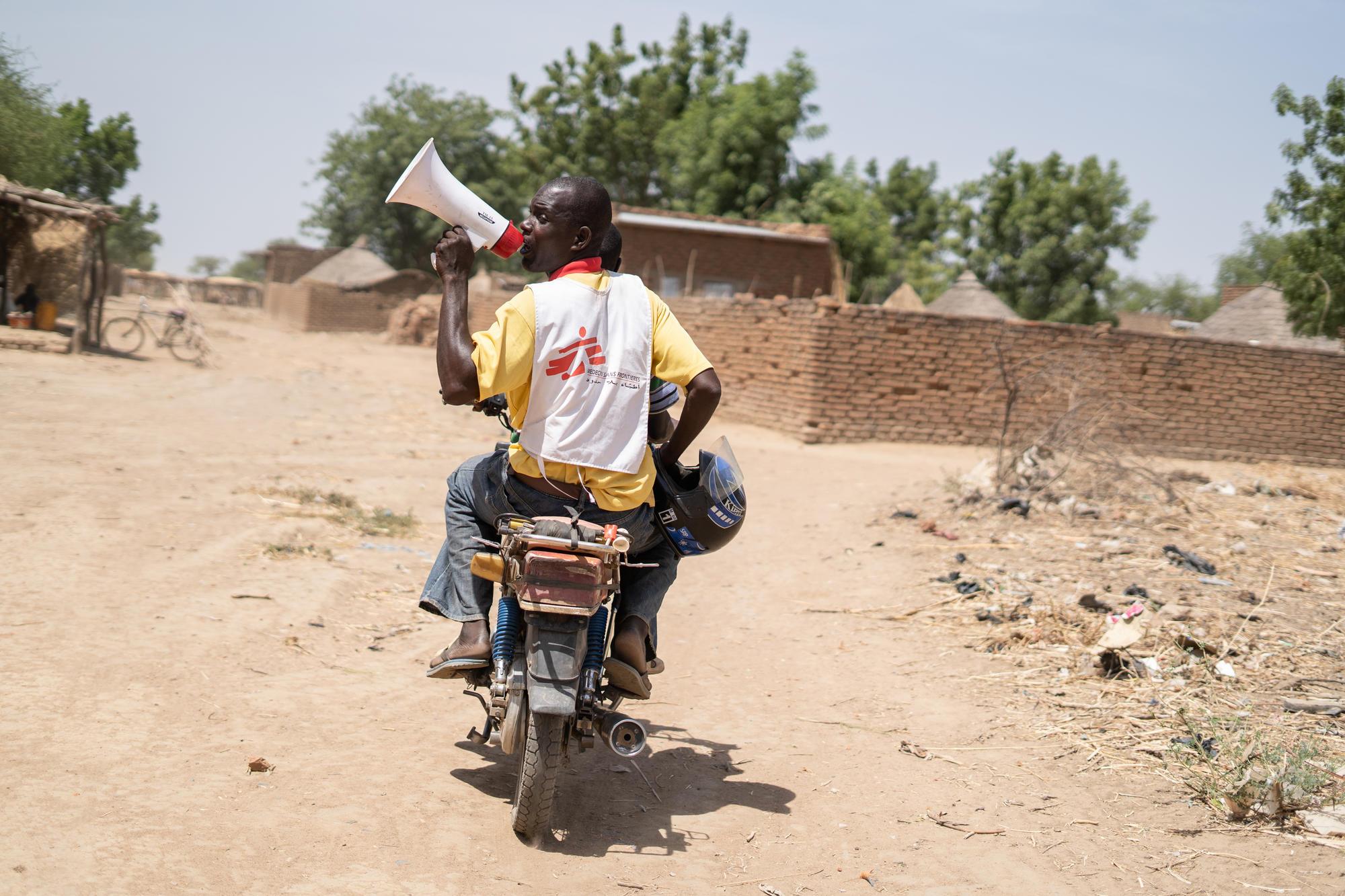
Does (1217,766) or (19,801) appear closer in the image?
(19,801)

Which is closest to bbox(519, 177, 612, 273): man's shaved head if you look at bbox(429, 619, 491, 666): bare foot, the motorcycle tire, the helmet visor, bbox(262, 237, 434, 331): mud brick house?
the helmet visor

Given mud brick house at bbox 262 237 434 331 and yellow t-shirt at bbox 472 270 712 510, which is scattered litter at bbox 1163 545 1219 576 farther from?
mud brick house at bbox 262 237 434 331

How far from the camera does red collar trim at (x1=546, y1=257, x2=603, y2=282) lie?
10.8 ft

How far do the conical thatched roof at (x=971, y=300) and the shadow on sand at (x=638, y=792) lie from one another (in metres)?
18.9

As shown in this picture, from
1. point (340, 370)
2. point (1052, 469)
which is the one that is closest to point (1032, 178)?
point (340, 370)

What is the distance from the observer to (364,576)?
6.05 meters

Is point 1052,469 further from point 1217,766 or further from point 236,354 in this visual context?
point 236,354

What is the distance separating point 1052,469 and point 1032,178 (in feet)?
95.9

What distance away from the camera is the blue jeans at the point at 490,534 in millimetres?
3324

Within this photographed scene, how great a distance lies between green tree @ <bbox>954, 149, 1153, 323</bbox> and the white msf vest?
104 ft

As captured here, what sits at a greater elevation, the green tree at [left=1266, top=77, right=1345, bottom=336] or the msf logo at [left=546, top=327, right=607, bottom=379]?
the green tree at [left=1266, top=77, right=1345, bottom=336]

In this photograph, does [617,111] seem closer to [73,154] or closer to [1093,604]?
[73,154]

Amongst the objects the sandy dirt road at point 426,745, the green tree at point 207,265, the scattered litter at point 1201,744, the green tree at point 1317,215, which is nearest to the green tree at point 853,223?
the green tree at point 1317,215

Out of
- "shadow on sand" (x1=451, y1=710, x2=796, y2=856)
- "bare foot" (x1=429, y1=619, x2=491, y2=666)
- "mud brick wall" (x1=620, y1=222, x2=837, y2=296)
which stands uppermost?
"mud brick wall" (x1=620, y1=222, x2=837, y2=296)
